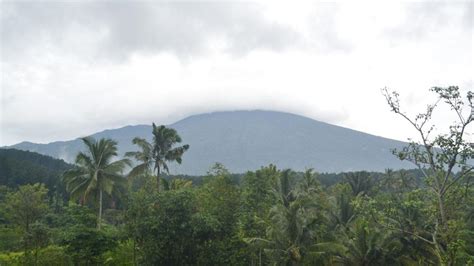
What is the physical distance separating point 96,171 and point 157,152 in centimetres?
486

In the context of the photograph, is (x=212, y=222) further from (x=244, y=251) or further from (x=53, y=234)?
(x=53, y=234)

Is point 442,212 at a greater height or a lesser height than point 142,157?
lesser

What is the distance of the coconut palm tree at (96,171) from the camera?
109ft

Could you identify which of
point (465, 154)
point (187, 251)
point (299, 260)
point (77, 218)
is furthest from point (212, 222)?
point (465, 154)

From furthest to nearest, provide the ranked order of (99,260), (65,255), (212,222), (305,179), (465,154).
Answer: (305,179) < (212,222) < (99,260) < (65,255) < (465,154)

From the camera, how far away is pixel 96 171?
1297 inches

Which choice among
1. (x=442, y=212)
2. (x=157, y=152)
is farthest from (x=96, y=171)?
(x=442, y=212)

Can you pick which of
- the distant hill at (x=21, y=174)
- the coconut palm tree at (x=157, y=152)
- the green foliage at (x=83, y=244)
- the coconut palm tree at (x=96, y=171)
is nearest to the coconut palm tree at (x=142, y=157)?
the coconut palm tree at (x=157, y=152)

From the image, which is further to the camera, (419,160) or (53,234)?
(53,234)

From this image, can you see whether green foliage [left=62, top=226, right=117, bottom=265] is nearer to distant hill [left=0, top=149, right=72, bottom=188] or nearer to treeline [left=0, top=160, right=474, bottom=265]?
treeline [left=0, top=160, right=474, bottom=265]

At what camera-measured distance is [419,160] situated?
1608 cm

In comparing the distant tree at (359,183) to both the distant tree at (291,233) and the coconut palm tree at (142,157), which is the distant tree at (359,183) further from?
the coconut palm tree at (142,157)

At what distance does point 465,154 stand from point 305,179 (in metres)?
26.8

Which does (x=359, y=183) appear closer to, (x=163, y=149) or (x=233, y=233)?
(x=163, y=149)
